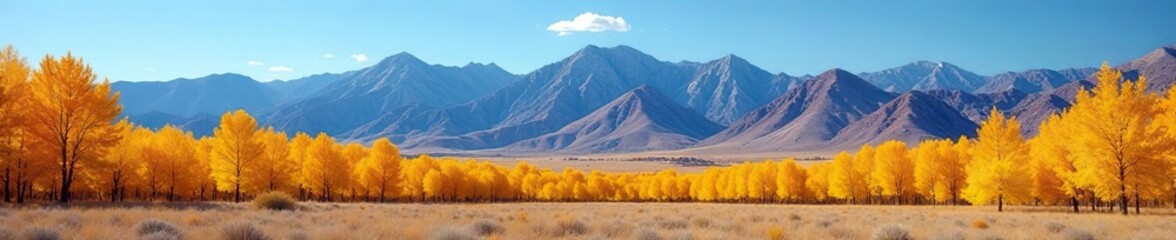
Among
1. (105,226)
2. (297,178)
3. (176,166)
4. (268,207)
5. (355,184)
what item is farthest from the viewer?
(355,184)

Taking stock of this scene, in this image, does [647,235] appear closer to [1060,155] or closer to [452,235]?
[452,235]

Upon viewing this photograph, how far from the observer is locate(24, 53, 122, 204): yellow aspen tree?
3080 cm

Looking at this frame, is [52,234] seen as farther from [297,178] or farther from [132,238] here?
[297,178]

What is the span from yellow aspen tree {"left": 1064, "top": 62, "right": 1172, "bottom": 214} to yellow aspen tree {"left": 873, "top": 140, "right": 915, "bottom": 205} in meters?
35.3

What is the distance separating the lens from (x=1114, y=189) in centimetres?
3538

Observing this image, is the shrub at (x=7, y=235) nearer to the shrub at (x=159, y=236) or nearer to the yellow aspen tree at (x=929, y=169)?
the shrub at (x=159, y=236)

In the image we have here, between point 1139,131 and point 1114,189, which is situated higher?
point 1139,131

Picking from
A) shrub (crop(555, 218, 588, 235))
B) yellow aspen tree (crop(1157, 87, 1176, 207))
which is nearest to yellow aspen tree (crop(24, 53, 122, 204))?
shrub (crop(555, 218, 588, 235))

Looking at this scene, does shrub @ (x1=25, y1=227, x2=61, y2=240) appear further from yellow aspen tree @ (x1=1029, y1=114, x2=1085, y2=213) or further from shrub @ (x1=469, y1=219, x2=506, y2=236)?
yellow aspen tree @ (x1=1029, y1=114, x2=1085, y2=213)

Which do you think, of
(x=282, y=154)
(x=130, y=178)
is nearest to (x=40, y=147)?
(x=130, y=178)

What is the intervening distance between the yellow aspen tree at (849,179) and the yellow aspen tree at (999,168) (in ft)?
77.4

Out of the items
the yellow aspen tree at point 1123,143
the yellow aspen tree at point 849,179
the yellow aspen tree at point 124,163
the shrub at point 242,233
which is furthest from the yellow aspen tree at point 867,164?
the shrub at point 242,233

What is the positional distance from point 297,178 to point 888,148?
200ft

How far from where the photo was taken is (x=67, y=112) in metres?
31.2
